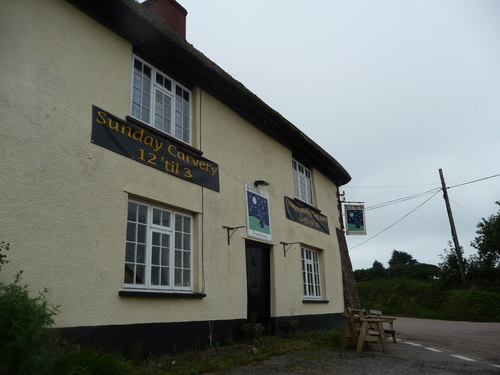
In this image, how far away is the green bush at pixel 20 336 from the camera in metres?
4.33

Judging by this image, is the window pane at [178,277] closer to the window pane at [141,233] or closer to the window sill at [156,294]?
the window sill at [156,294]

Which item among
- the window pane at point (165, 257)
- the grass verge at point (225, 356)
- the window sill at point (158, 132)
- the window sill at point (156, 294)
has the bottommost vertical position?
the grass verge at point (225, 356)

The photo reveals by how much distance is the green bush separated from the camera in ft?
14.2

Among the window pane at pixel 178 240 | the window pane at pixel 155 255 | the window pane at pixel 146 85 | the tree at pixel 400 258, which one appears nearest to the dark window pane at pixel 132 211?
the window pane at pixel 155 255

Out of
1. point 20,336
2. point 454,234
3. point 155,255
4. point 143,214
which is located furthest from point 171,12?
point 454,234

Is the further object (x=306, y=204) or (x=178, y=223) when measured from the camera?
(x=306, y=204)

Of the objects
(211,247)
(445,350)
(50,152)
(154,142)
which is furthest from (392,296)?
(50,152)

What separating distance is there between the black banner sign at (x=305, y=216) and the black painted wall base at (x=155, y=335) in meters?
3.97

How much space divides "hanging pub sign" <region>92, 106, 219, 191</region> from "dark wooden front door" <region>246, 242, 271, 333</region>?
2.16m

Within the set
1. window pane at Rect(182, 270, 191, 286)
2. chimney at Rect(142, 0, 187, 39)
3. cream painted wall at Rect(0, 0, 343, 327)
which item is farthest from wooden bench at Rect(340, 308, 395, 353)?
chimney at Rect(142, 0, 187, 39)

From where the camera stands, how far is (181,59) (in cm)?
884

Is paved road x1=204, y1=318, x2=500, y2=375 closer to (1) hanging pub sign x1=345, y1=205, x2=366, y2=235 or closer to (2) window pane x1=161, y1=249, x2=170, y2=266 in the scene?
(2) window pane x1=161, y1=249, x2=170, y2=266

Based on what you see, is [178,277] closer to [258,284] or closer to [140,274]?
[140,274]

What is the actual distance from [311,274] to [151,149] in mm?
7650
